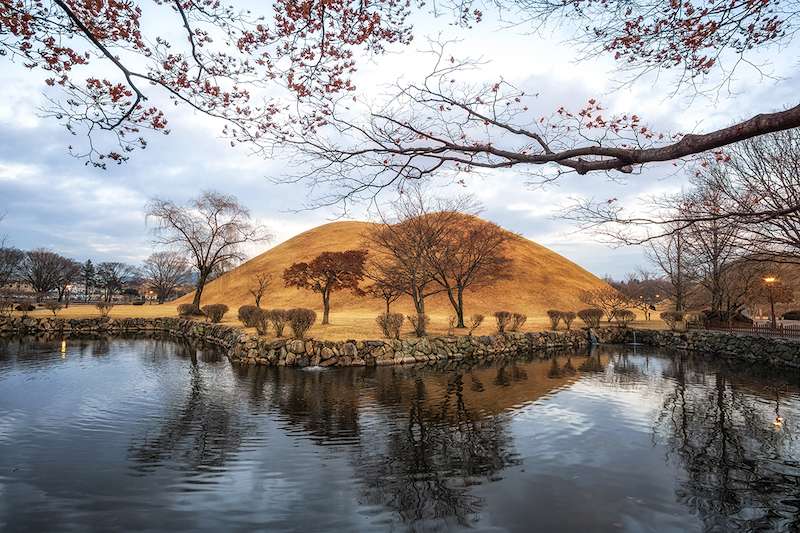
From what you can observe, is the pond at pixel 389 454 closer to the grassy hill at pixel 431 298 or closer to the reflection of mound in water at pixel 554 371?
the reflection of mound in water at pixel 554 371

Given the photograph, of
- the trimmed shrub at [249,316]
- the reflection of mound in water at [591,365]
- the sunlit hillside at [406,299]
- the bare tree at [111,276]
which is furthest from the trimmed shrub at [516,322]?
the bare tree at [111,276]

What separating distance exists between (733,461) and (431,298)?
4624cm

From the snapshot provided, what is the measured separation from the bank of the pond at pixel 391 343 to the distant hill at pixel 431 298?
44.0ft

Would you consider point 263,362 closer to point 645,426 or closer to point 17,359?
point 17,359

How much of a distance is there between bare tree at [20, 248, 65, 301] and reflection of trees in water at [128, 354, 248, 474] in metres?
65.4

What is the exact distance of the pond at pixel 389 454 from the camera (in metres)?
5.78

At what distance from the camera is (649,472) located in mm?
7367

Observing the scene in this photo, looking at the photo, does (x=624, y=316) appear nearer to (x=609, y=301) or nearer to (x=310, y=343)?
(x=609, y=301)

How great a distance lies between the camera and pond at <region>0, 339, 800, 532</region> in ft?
19.0

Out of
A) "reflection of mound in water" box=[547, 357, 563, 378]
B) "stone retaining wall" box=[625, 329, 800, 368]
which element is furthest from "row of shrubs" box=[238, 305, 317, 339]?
"stone retaining wall" box=[625, 329, 800, 368]

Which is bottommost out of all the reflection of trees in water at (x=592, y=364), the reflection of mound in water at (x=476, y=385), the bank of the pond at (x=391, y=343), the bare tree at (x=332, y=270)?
the reflection of trees in water at (x=592, y=364)

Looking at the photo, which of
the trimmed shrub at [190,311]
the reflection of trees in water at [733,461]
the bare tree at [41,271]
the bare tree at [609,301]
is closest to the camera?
the reflection of trees in water at [733,461]

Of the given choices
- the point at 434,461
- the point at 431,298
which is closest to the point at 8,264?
the point at 431,298

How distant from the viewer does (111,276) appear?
78.1 meters
